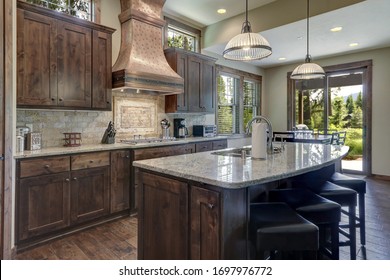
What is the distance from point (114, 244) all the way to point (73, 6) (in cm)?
321

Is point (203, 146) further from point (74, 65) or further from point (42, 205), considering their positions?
point (42, 205)

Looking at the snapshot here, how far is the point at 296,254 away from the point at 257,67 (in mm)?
6046

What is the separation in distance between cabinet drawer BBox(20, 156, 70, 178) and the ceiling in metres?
3.13

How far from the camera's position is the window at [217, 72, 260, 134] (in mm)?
6006

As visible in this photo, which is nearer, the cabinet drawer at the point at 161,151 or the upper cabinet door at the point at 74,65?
the upper cabinet door at the point at 74,65

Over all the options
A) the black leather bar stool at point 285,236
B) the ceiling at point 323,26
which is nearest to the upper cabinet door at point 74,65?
the ceiling at point 323,26

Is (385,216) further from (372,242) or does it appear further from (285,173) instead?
(285,173)

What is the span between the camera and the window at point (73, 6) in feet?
10.8

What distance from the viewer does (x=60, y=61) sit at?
294cm

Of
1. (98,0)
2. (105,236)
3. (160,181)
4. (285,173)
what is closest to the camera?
(285,173)

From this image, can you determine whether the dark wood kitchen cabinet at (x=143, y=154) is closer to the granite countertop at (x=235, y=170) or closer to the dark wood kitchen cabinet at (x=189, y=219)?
the dark wood kitchen cabinet at (x=189, y=219)

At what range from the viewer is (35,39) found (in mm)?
2725

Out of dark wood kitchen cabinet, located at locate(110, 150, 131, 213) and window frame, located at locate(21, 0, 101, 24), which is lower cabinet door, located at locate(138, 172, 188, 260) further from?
window frame, located at locate(21, 0, 101, 24)
